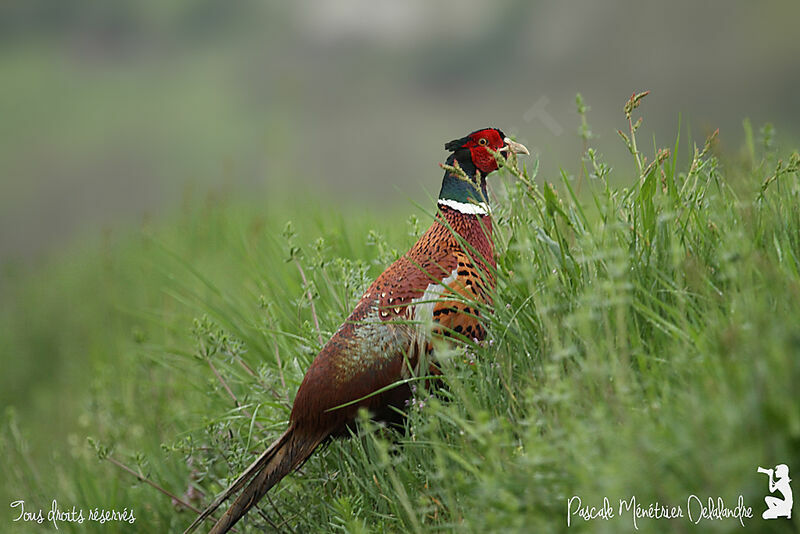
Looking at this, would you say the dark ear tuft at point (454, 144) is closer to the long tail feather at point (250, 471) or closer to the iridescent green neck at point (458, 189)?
the iridescent green neck at point (458, 189)

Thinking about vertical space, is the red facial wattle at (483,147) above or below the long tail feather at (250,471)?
above

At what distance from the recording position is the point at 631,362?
1.93 m

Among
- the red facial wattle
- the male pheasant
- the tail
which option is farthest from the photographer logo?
the red facial wattle

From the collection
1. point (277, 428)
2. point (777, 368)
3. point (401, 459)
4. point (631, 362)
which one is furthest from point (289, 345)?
point (777, 368)

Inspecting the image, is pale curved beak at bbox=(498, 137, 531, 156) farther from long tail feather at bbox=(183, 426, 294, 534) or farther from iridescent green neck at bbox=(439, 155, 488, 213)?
long tail feather at bbox=(183, 426, 294, 534)

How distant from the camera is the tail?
235cm

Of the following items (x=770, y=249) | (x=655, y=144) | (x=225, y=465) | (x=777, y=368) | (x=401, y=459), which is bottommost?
(x=225, y=465)

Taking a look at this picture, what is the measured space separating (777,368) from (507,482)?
23.5 inches

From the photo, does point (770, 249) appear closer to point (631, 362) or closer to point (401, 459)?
point (631, 362)

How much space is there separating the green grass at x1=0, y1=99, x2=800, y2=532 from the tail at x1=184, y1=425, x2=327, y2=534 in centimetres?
17

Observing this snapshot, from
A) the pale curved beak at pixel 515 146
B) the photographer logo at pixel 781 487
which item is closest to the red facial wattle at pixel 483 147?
the pale curved beak at pixel 515 146

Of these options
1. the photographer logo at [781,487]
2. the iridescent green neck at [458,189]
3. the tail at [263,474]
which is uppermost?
the iridescent green neck at [458,189]

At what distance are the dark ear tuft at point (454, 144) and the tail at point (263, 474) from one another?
4.11ft

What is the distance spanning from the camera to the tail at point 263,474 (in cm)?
235
